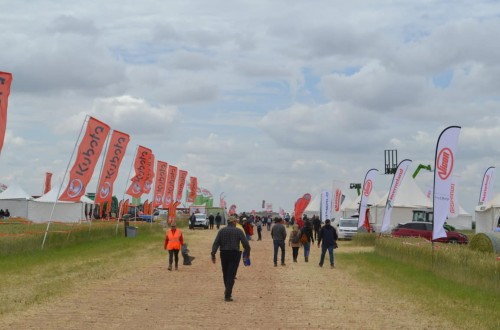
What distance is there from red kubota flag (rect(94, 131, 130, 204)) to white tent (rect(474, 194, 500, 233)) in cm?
2266

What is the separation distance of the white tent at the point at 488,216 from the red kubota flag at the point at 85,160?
25.5m

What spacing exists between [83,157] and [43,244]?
395 cm

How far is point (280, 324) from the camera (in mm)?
12375

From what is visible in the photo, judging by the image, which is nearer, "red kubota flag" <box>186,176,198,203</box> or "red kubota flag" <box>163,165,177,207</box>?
"red kubota flag" <box>163,165,177,207</box>

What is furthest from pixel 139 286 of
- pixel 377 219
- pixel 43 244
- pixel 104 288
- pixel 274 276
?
pixel 377 219

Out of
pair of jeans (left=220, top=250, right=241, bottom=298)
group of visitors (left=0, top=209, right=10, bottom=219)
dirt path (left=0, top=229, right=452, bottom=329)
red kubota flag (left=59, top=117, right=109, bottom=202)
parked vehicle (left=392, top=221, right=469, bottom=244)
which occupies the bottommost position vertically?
dirt path (left=0, top=229, right=452, bottom=329)

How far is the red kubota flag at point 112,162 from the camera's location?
125ft

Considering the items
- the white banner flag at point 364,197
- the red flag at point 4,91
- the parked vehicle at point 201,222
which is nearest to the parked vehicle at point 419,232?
the white banner flag at point 364,197

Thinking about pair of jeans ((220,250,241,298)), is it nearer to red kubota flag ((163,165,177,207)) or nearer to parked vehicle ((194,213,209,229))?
red kubota flag ((163,165,177,207))

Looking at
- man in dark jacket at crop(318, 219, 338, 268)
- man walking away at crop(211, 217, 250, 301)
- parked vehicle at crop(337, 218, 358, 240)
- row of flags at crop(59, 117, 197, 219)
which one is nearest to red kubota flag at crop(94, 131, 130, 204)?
row of flags at crop(59, 117, 197, 219)

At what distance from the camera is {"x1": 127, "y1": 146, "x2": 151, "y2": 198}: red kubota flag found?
47.4m

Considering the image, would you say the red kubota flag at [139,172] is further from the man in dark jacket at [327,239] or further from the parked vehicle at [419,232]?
the man in dark jacket at [327,239]

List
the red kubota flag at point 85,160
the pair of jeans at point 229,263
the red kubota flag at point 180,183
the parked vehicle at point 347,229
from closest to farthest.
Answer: the pair of jeans at point 229,263, the red kubota flag at point 85,160, the parked vehicle at point 347,229, the red kubota flag at point 180,183

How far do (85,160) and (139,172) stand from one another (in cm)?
1547
